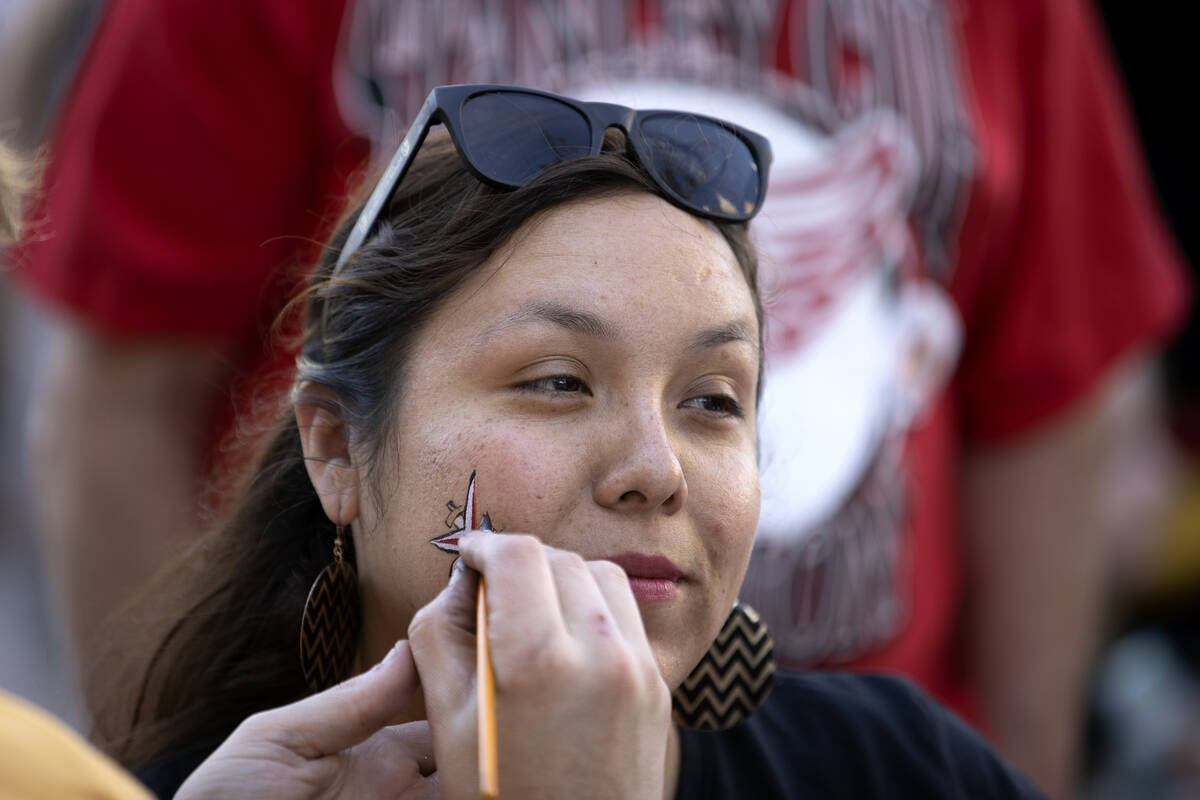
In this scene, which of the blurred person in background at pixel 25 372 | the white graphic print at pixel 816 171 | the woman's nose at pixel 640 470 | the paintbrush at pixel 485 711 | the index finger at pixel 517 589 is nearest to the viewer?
the paintbrush at pixel 485 711

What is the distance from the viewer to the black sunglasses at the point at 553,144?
68.0 inches

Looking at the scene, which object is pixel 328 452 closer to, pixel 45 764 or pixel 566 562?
pixel 566 562

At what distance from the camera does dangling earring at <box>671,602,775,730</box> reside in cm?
182

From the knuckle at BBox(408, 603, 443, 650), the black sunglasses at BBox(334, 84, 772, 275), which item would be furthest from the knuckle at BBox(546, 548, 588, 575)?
the black sunglasses at BBox(334, 84, 772, 275)

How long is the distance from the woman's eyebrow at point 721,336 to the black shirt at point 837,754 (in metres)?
0.62

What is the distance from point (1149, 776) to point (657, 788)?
14.0 ft

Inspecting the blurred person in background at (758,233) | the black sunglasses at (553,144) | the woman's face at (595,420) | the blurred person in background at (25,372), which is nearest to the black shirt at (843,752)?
the woman's face at (595,420)

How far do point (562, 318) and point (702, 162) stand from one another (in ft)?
1.20

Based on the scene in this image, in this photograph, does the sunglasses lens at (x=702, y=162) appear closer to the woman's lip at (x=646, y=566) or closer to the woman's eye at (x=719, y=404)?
the woman's eye at (x=719, y=404)

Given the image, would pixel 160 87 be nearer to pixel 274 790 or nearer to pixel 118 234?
pixel 118 234

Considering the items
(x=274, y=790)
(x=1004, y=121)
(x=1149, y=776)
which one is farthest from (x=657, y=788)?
(x=1149, y=776)

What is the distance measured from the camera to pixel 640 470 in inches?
62.1

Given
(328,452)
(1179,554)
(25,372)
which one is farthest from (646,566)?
(1179,554)

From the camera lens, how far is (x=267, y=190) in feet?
8.96
